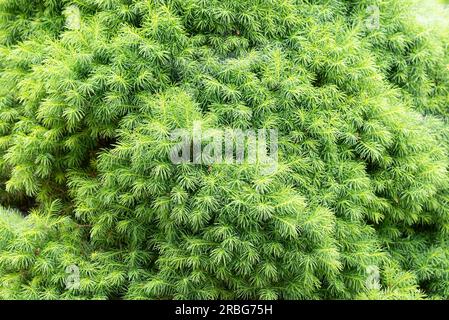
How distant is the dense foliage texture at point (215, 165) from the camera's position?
165 cm

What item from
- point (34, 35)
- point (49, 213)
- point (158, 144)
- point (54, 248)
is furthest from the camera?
point (34, 35)

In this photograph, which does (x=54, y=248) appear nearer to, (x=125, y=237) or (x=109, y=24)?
(x=125, y=237)

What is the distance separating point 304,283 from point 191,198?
18.2 inches

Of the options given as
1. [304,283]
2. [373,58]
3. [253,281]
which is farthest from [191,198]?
[373,58]

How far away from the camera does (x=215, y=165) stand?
163 cm

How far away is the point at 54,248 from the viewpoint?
1.79 m

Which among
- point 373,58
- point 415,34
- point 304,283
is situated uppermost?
Result: point 415,34

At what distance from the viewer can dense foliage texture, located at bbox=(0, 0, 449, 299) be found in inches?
65.1

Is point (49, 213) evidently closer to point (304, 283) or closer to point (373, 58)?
point (304, 283)

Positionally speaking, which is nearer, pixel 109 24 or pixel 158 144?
pixel 158 144

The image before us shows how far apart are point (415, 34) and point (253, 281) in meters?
1.25

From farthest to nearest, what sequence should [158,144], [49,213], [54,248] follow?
[49,213], [54,248], [158,144]

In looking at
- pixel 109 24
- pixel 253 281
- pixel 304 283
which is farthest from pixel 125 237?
pixel 109 24

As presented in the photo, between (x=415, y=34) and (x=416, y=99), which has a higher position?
(x=415, y=34)
